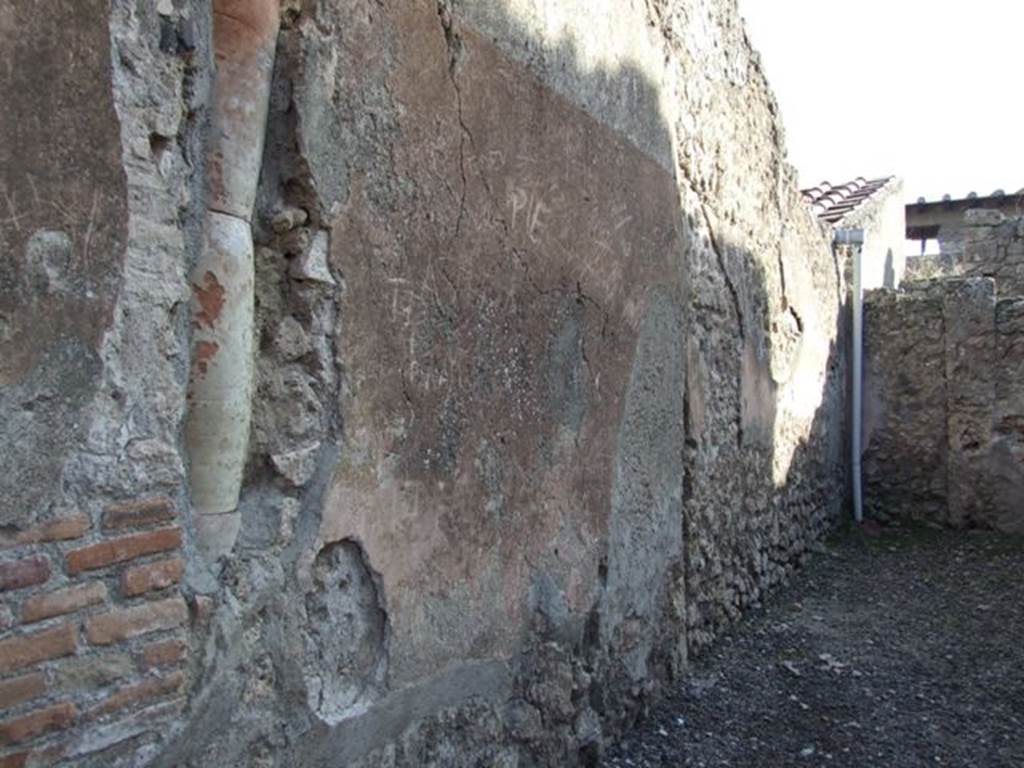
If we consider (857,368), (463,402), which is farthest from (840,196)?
(463,402)

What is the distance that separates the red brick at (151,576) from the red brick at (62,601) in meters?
0.04

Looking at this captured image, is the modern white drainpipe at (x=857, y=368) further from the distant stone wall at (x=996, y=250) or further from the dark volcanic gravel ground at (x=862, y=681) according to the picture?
the dark volcanic gravel ground at (x=862, y=681)

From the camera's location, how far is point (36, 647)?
1.23 meters

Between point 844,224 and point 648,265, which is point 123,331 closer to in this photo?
point 648,265

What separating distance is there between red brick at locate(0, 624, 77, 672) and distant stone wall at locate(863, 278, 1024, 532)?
5907 millimetres

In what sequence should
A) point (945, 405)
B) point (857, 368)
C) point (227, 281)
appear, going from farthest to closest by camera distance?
1. point (857, 368)
2. point (945, 405)
3. point (227, 281)

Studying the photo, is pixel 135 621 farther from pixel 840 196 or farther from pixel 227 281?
pixel 840 196

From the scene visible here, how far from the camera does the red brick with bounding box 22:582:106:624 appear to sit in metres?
1.23

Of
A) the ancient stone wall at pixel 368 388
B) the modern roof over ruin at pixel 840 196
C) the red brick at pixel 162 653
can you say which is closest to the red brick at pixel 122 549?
the ancient stone wall at pixel 368 388

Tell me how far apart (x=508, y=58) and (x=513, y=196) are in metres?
0.32

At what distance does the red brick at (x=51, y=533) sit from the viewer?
1.20 metres

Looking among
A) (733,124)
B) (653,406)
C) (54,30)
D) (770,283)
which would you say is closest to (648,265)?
(653,406)

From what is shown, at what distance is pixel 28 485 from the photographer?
3.99ft

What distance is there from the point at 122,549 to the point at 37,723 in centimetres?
25
